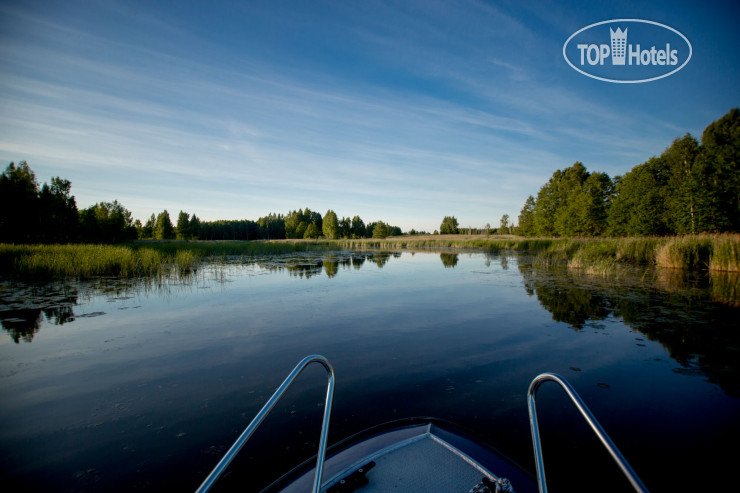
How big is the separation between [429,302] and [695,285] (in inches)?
434

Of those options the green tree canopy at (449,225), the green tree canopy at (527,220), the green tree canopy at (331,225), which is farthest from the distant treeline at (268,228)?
the green tree canopy at (527,220)

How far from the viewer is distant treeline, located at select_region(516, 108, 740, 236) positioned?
879 inches

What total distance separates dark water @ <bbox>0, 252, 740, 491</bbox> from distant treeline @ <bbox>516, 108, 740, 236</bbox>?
21.6 meters

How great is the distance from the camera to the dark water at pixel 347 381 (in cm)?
295

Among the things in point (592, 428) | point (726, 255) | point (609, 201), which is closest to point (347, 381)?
point (592, 428)

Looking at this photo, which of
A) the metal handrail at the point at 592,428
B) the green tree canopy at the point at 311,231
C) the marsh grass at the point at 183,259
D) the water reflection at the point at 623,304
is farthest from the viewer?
the green tree canopy at the point at 311,231

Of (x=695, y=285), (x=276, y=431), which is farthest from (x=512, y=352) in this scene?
(x=695, y=285)

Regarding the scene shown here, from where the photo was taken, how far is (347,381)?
4570 millimetres

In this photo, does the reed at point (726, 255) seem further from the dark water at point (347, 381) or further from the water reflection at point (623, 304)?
the dark water at point (347, 381)

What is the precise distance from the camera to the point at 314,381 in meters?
4.73

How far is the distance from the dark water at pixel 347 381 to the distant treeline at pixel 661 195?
21.6m

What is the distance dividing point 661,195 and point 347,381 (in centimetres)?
3881

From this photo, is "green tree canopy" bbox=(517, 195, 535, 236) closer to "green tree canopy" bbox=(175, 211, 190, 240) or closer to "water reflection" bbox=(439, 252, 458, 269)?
"water reflection" bbox=(439, 252, 458, 269)

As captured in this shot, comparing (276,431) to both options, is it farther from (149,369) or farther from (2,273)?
(2,273)
